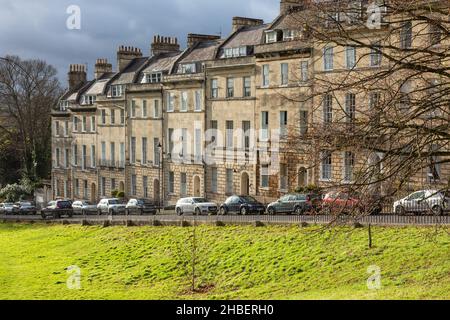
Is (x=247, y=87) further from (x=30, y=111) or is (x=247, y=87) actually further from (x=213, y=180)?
(x=30, y=111)

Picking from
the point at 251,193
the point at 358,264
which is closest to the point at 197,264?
the point at 358,264

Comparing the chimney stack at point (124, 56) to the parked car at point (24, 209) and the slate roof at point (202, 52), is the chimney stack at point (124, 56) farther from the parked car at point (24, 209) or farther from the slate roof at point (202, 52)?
the parked car at point (24, 209)

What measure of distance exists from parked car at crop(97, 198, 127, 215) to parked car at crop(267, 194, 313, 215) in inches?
666

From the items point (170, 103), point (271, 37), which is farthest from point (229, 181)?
point (271, 37)

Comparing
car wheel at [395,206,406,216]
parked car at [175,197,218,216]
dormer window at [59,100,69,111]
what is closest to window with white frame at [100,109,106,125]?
dormer window at [59,100,69,111]

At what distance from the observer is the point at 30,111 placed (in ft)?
284

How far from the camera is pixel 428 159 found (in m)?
20.3

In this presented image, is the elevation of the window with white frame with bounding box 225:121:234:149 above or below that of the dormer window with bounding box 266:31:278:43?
below

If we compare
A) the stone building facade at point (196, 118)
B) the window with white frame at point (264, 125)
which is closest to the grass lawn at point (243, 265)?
the stone building facade at point (196, 118)

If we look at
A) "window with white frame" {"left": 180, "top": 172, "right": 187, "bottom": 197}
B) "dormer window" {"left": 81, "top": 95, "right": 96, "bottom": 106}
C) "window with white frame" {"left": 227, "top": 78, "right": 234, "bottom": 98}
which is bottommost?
"window with white frame" {"left": 180, "top": 172, "right": 187, "bottom": 197}

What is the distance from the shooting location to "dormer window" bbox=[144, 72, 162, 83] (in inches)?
2554

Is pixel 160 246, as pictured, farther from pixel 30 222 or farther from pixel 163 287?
pixel 30 222

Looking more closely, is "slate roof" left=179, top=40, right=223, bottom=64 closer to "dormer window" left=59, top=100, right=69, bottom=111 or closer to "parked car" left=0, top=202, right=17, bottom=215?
"parked car" left=0, top=202, right=17, bottom=215

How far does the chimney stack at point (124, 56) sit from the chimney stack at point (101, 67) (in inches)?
264
